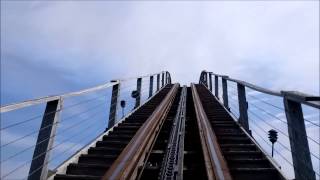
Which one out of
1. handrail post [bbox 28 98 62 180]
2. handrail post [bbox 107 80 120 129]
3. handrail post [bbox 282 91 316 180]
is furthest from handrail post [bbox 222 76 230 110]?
handrail post [bbox 28 98 62 180]

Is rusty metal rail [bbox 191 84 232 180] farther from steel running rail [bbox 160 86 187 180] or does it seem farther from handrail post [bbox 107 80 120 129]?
handrail post [bbox 107 80 120 129]

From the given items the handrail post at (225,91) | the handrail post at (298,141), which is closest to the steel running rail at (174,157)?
the handrail post at (298,141)

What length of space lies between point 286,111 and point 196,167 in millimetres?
1871

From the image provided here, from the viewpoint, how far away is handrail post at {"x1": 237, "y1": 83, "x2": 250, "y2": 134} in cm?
797

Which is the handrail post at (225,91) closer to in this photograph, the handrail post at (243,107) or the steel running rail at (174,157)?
the handrail post at (243,107)

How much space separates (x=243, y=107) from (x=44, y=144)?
5.44 metres

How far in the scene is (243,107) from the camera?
8180mm

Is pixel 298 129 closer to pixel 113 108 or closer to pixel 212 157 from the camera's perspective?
pixel 212 157

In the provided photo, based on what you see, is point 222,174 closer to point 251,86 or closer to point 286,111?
point 286,111

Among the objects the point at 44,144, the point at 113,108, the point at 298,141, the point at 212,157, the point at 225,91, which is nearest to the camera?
the point at 298,141

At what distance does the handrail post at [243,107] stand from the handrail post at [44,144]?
16.3ft

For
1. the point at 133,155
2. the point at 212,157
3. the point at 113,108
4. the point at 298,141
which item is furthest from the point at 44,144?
the point at 113,108

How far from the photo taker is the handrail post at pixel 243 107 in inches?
314

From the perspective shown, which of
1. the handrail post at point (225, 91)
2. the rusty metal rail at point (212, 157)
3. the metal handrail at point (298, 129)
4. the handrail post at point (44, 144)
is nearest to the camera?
the metal handrail at point (298, 129)
